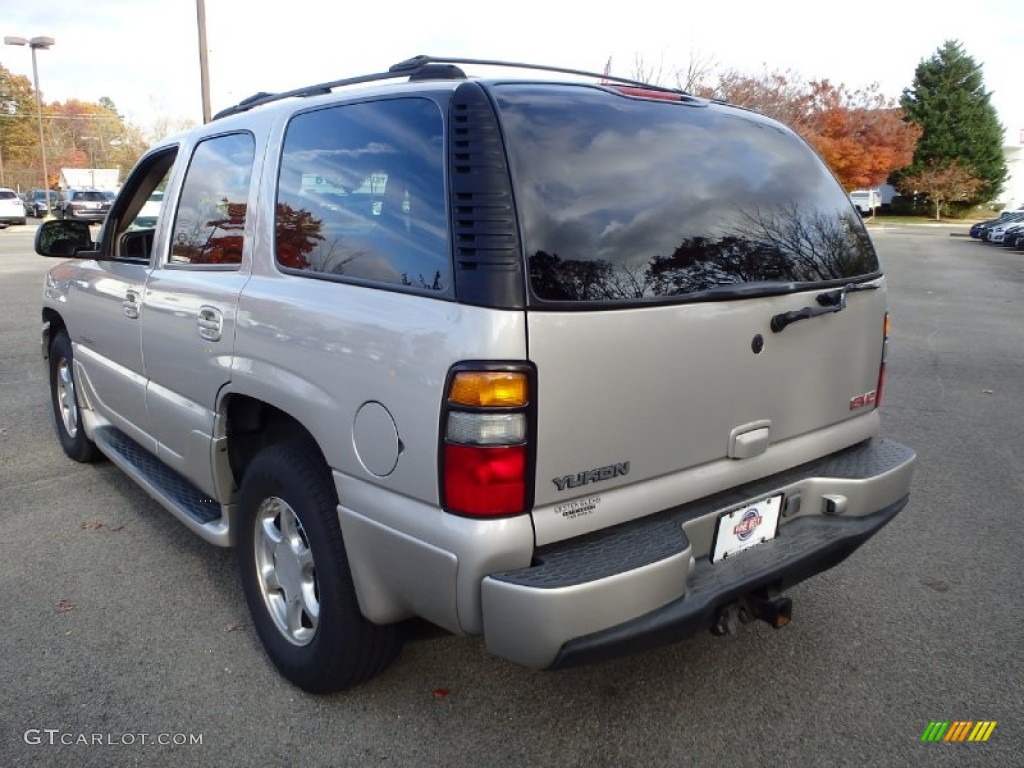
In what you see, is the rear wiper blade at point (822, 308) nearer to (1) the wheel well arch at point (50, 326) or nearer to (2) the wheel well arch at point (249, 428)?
(2) the wheel well arch at point (249, 428)

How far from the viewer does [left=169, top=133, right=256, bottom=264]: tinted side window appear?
314 cm

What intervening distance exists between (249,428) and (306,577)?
646mm

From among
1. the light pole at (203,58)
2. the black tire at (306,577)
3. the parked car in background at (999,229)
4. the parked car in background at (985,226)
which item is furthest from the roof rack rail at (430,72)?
the parked car in background at (985,226)

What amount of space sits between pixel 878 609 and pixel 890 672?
0.49 metres

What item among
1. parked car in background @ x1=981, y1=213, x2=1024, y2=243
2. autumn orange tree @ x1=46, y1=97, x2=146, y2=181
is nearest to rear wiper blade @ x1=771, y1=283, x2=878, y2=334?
parked car in background @ x1=981, y1=213, x2=1024, y2=243

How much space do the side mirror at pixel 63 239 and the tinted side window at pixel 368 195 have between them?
201 cm

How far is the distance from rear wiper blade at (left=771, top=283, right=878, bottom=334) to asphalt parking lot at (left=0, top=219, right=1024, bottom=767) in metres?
1.28

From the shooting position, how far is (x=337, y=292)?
2531 millimetres

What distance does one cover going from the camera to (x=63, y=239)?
447 cm

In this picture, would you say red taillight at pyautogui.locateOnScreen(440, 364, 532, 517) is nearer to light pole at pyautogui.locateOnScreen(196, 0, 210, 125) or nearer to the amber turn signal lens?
the amber turn signal lens

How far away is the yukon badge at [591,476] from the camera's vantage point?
222 cm

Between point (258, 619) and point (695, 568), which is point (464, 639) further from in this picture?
point (695, 568)

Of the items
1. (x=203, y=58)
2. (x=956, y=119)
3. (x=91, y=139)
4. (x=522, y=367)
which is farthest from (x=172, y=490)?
(x=91, y=139)

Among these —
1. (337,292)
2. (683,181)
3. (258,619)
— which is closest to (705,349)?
(683,181)
